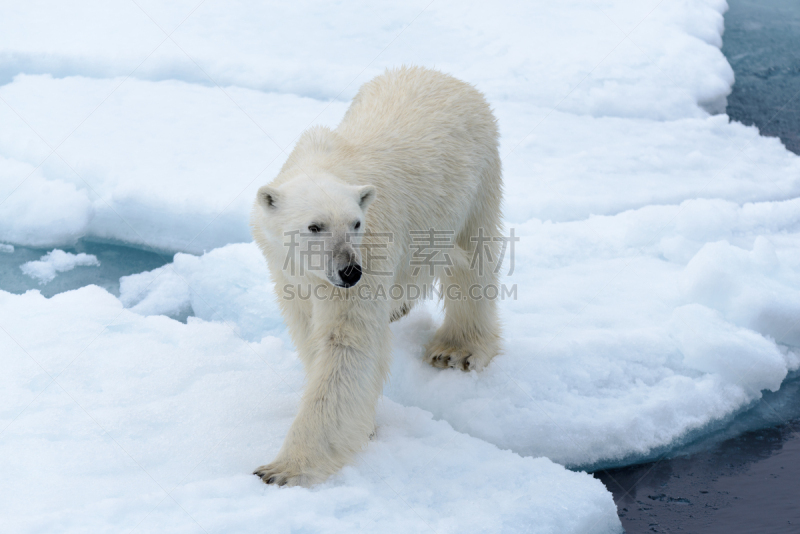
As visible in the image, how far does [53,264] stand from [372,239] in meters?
2.77

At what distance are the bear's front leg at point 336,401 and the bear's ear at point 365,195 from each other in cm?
43

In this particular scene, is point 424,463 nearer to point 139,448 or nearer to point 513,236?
point 139,448

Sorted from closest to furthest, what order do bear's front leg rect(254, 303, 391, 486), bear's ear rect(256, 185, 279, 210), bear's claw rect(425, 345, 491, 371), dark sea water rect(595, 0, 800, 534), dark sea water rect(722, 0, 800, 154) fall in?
bear's ear rect(256, 185, 279, 210) → bear's front leg rect(254, 303, 391, 486) → dark sea water rect(595, 0, 800, 534) → bear's claw rect(425, 345, 491, 371) → dark sea water rect(722, 0, 800, 154)

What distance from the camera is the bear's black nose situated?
240 centimetres

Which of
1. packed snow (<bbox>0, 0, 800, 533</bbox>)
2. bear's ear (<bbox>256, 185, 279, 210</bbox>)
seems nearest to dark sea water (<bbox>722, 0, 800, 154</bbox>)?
packed snow (<bbox>0, 0, 800, 533</bbox>)

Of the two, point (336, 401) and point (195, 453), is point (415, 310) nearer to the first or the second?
point (336, 401)

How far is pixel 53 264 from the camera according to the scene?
4492 mm

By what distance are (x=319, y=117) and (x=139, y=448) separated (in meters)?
3.85

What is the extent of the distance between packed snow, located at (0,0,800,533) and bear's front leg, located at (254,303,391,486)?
0.11 m

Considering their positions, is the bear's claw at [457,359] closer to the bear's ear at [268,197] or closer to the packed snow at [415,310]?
the packed snow at [415,310]

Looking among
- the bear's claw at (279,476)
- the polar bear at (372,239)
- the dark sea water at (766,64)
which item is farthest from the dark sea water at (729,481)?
the dark sea water at (766,64)

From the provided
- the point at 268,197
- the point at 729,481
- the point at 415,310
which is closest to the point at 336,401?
the point at 268,197

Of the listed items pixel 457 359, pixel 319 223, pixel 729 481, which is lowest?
pixel 729 481

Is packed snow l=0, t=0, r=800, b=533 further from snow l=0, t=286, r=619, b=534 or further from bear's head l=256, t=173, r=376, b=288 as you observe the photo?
bear's head l=256, t=173, r=376, b=288
